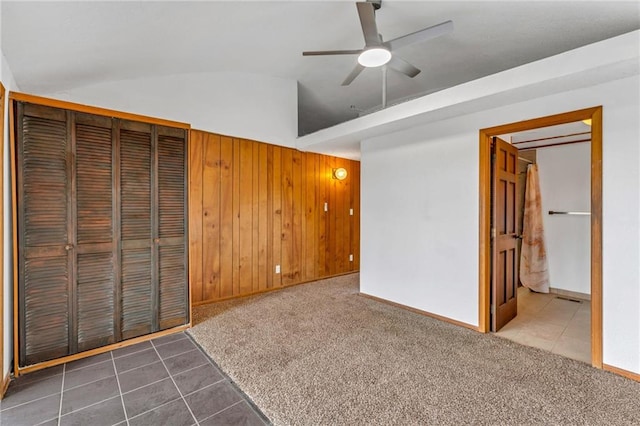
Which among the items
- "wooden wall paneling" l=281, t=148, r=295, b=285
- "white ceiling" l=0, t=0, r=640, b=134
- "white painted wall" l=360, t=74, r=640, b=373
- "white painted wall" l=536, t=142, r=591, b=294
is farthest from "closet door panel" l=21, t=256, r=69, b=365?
"white painted wall" l=536, t=142, r=591, b=294

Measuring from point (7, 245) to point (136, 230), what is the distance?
797 mm

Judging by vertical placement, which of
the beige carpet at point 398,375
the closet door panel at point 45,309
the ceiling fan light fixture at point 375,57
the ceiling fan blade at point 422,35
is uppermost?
the ceiling fan blade at point 422,35

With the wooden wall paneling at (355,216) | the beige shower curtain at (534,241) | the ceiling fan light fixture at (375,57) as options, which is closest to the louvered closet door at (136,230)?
the ceiling fan light fixture at (375,57)

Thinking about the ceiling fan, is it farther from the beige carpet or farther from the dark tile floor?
the dark tile floor

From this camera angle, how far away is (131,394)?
190 cm

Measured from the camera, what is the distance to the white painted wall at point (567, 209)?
4.01 metres

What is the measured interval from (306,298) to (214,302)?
1.20 m

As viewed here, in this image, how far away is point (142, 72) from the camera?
292cm

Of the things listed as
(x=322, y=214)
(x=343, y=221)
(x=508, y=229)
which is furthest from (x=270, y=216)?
(x=508, y=229)

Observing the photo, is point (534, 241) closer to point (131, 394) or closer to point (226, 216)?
point (226, 216)

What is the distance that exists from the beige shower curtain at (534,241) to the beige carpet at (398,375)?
2.23 meters

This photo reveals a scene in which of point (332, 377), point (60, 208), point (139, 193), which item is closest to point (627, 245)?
point (332, 377)

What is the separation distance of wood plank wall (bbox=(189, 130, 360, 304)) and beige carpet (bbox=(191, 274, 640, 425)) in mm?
792

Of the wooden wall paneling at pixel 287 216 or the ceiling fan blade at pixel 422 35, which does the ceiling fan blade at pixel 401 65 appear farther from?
the wooden wall paneling at pixel 287 216
